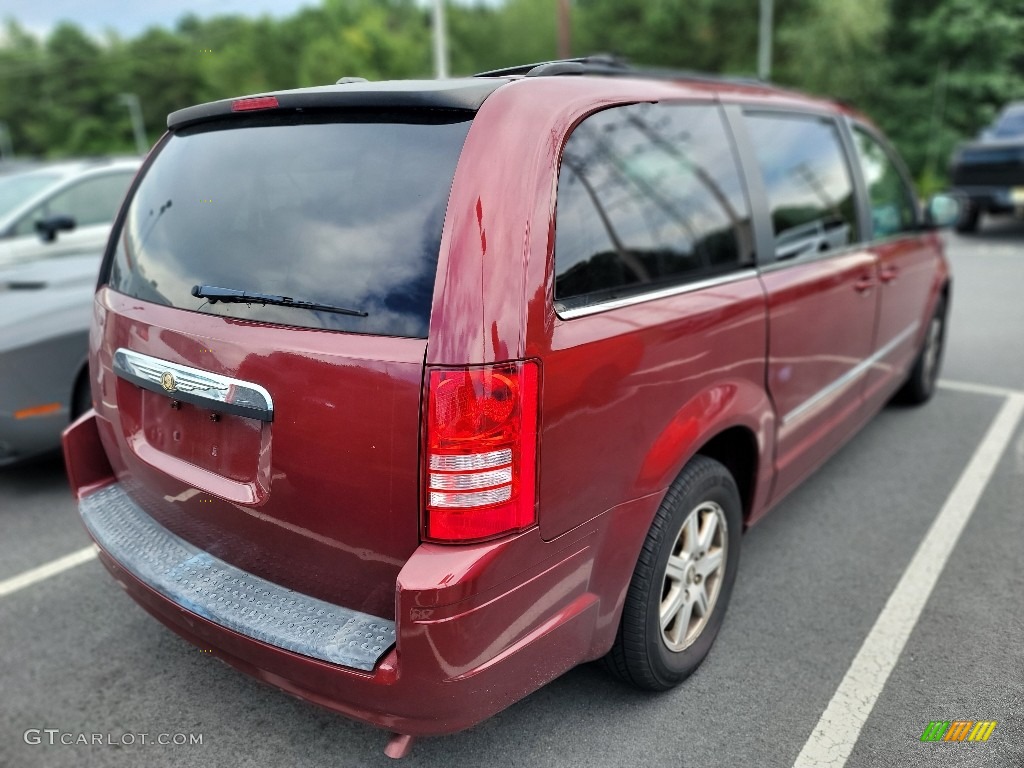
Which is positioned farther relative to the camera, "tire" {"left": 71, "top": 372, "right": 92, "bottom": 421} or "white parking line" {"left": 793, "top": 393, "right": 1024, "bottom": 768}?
"tire" {"left": 71, "top": 372, "right": 92, "bottom": 421}

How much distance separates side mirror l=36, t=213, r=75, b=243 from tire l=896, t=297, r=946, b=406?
229 inches

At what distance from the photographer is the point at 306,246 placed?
192cm

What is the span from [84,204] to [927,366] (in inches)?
248

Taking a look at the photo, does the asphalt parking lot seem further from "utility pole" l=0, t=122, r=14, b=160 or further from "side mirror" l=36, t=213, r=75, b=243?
"utility pole" l=0, t=122, r=14, b=160

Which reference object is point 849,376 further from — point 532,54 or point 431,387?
point 532,54

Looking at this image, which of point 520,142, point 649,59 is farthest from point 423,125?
point 649,59

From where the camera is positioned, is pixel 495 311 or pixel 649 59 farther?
pixel 649 59

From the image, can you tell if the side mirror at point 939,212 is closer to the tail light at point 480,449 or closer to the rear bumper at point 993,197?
the tail light at point 480,449

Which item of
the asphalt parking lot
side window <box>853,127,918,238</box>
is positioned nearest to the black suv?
side window <box>853,127,918,238</box>

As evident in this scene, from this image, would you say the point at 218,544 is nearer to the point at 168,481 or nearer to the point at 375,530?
the point at 168,481

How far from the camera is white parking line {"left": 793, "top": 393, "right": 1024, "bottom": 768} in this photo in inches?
88.8

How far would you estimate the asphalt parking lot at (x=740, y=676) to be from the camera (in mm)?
2252

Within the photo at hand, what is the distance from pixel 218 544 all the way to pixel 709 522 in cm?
149

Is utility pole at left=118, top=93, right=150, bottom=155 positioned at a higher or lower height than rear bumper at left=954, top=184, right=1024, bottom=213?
higher
